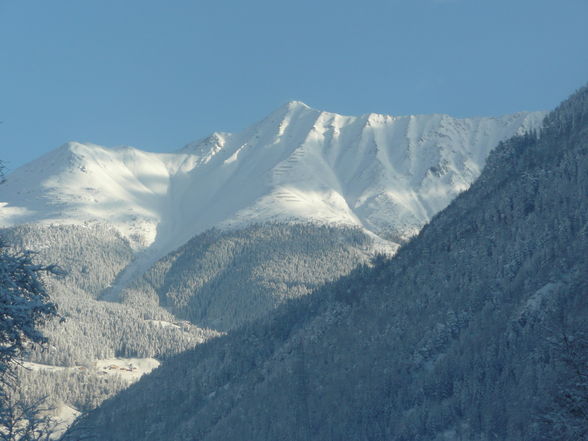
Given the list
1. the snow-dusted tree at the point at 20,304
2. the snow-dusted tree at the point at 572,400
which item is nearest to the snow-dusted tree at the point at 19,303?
the snow-dusted tree at the point at 20,304

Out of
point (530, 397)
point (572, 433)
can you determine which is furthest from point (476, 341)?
point (572, 433)

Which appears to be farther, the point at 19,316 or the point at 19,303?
the point at 19,316

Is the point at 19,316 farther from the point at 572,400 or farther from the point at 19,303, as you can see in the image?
the point at 572,400

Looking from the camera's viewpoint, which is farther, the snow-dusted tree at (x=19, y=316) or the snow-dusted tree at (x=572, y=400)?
the snow-dusted tree at (x=572, y=400)

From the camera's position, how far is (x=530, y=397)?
14600cm

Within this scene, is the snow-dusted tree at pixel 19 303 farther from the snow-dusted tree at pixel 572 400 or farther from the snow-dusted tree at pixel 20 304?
the snow-dusted tree at pixel 572 400

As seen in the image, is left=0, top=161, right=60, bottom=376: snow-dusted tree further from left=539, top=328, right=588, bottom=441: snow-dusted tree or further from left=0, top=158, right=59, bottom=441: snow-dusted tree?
left=539, top=328, right=588, bottom=441: snow-dusted tree

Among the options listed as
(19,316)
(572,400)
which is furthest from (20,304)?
(572,400)

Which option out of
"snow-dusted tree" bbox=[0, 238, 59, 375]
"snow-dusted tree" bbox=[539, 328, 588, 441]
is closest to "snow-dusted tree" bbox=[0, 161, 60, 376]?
"snow-dusted tree" bbox=[0, 238, 59, 375]

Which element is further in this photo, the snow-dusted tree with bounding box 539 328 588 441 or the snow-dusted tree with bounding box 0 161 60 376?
the snow-dusted tree with bounding box 539 328 588 441

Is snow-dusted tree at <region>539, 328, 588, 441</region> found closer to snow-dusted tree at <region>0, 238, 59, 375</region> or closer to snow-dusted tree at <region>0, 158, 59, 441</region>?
snow-dusted tree at <region>0, 158, 59, 441</region>

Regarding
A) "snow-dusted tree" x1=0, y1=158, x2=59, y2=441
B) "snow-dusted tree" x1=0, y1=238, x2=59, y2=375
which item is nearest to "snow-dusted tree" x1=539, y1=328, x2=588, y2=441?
"snow-dusted tree" x1=0, y1=158, x2=59, y2=441

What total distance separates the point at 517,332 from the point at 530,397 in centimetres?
3391

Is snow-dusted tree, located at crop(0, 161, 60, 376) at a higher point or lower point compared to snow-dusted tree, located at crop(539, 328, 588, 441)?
higher
